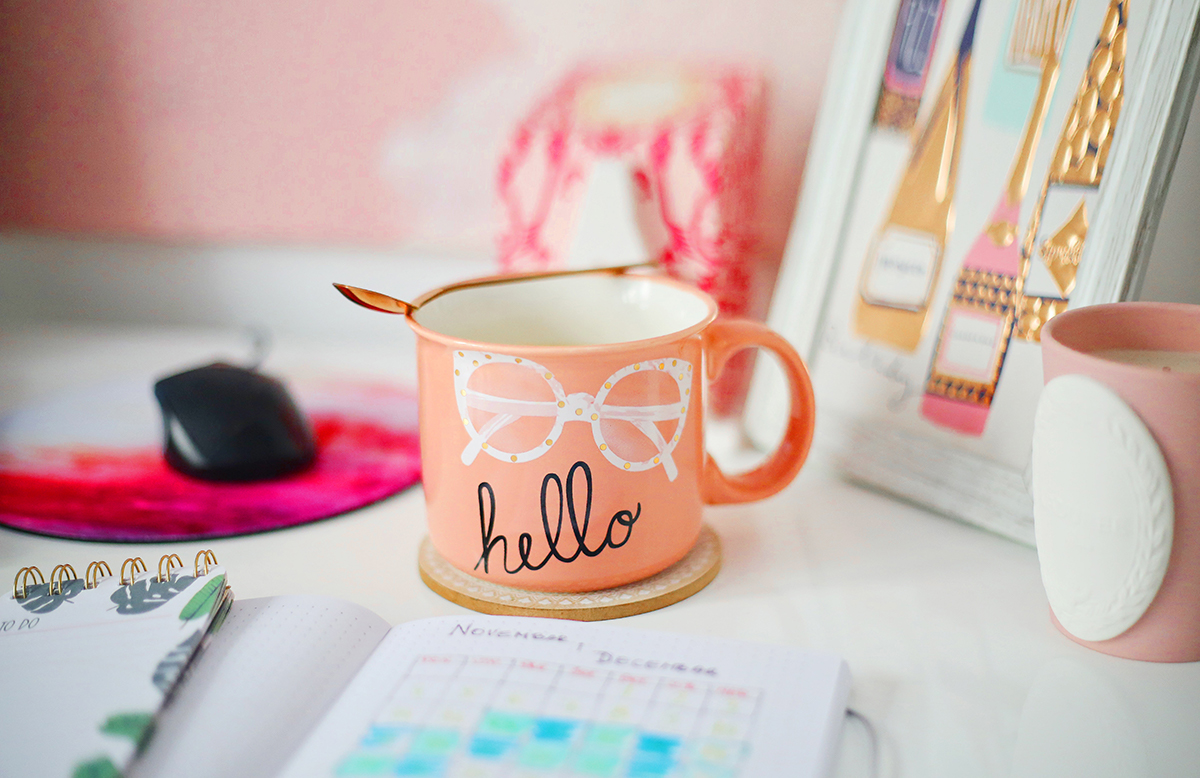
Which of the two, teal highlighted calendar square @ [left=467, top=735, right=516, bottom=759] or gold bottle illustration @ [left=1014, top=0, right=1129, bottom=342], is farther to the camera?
gold bottle illustration @ [left=1014, top=0, right=1129, bottom=342]

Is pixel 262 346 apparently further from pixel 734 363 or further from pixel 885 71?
pixel 885 71

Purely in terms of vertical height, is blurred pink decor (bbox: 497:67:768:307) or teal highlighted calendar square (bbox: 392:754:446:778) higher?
blurred pink decor (bbox: 497:67:768:307)

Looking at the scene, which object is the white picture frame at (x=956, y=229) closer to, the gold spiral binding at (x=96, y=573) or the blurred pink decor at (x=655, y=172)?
the blurred pink decor at (x=655, y=172)

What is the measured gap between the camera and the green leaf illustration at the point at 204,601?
0.39 metres

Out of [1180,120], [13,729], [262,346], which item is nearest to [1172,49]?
[1180,120]

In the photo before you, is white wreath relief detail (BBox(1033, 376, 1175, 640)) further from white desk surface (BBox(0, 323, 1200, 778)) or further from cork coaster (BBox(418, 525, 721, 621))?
cork coaster (BBox(418, 525, 721, 621))

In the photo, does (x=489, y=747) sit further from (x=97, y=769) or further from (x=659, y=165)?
(x=659, y=165)

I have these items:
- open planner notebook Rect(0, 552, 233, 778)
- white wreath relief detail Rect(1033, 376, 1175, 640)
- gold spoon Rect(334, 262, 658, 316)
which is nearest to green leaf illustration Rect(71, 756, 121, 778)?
open planner notebook Rect(0, 552, 233, 778)

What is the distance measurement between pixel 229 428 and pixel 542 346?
29 cm

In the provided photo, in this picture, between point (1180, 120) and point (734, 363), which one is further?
point (734, 363)

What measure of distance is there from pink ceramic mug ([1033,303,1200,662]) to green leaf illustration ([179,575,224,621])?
1.32ft

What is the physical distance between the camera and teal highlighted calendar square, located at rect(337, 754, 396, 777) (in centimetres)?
31

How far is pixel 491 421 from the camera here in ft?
1.37

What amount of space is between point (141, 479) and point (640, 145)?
0.46 metres
